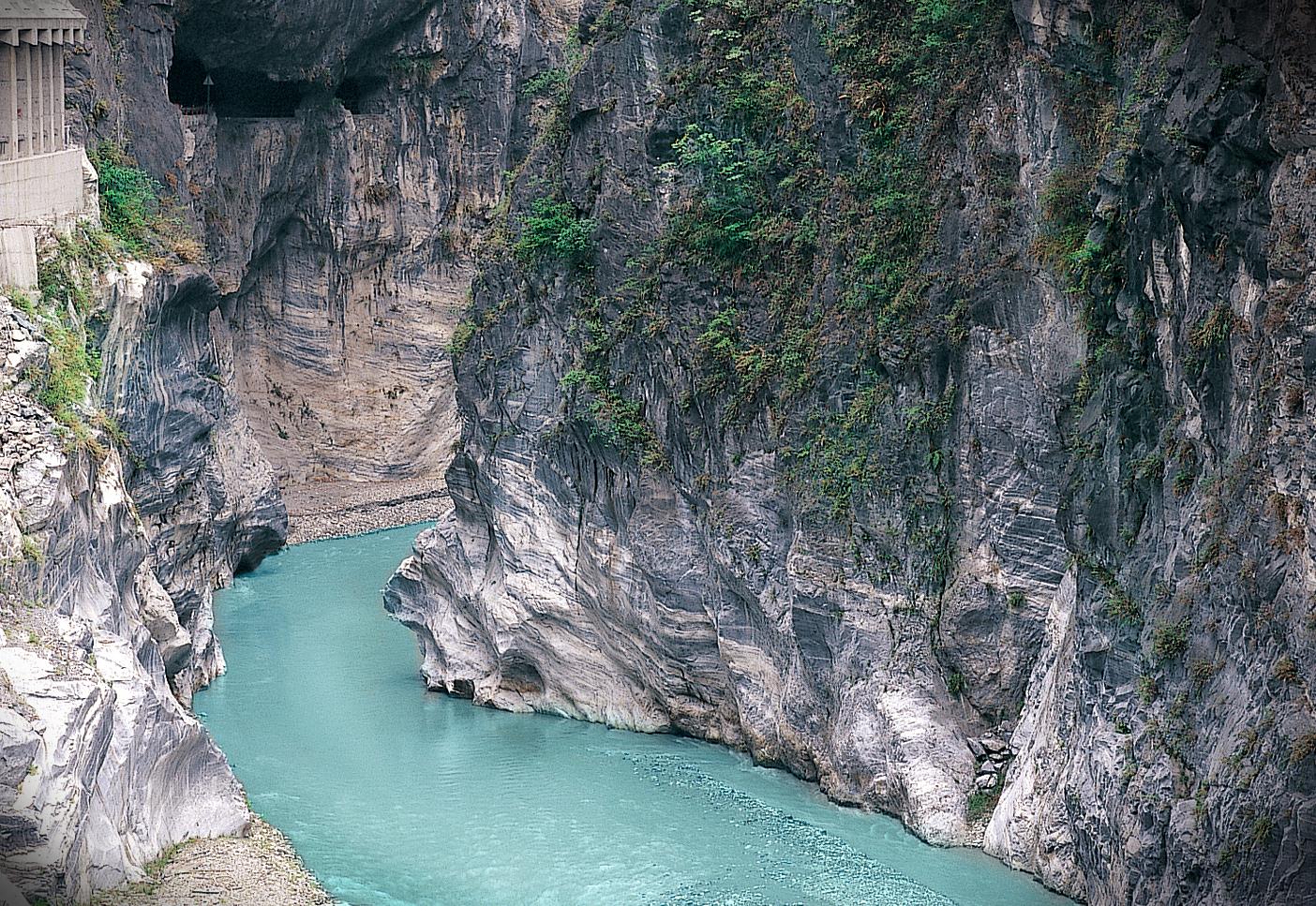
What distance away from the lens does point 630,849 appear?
2270 cm

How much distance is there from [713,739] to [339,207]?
22.3 meters

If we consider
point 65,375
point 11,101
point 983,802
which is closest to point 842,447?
point 983,802

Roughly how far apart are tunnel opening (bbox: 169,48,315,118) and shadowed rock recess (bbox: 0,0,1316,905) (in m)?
3.58

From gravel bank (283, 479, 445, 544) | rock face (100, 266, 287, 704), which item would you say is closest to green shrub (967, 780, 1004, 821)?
rock face (100, 266, 287, 704)

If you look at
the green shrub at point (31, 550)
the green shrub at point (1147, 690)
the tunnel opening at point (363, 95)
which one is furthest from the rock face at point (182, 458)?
the green shrub at point (1147, 690)

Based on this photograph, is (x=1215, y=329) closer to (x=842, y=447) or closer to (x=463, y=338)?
(x=842, y=447)

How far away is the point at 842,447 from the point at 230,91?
77.5 feet

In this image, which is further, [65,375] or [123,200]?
[123,200]

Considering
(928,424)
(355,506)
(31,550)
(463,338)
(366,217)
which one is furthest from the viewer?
(366,217)

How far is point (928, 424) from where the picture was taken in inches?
866

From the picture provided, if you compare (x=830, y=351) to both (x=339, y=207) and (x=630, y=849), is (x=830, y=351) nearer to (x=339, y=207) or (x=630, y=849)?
(x=630, y=849)

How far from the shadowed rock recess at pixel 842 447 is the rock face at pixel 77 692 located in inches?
2.7

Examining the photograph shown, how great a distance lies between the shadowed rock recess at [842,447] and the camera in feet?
50.0

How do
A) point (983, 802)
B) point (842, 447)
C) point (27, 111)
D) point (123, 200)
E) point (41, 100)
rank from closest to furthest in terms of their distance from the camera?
point (983, 802), point (842, 447), point (27, 111), point (41, 100), point (123, 200)
